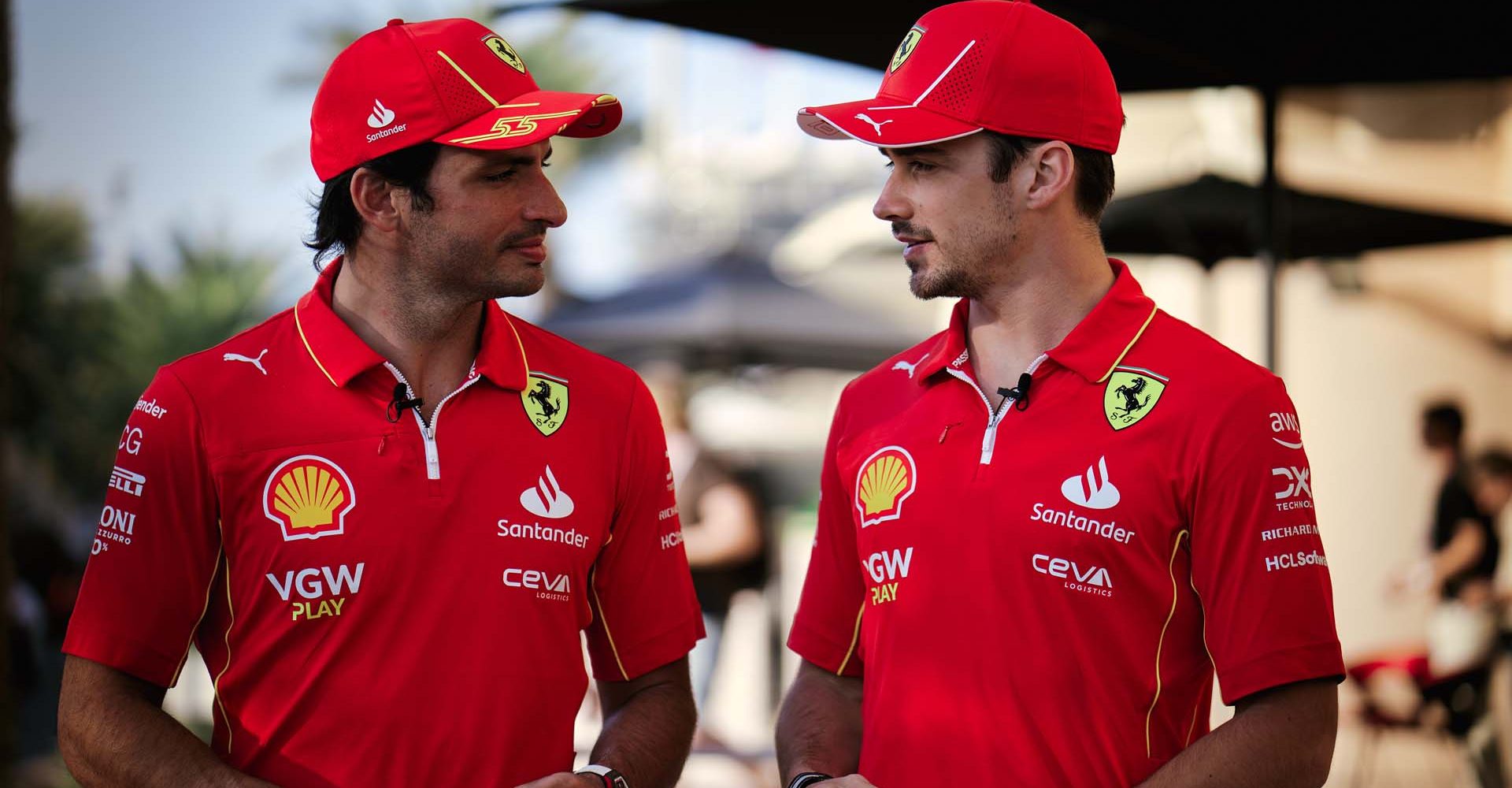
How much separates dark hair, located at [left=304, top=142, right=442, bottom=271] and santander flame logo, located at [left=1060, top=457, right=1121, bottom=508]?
3.61ft

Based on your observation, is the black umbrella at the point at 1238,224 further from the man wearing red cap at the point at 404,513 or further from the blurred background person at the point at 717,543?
the man wearing red cap at the point at 404,513

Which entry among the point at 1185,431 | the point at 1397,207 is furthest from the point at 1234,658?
the point at 1397,207

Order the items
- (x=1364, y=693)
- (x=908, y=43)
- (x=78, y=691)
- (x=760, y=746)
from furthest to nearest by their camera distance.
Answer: (x=760, y=746) < (x=1364, y=693) < (x=908, y=43) < (x=78, y=691)

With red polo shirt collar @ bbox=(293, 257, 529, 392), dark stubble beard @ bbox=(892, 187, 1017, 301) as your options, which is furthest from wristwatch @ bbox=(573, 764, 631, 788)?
dark stubble beard @ bbox=(892, 187, 1017, 301)

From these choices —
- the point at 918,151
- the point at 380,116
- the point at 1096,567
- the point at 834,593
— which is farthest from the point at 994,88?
the point at 380,116

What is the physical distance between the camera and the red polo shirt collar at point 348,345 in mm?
2418

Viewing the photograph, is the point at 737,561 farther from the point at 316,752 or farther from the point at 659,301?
the point at 316,752

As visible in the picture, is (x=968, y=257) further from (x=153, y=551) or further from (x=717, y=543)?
(x=717, y=543)

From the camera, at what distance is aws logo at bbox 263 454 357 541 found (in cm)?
231

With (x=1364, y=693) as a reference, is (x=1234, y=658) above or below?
above

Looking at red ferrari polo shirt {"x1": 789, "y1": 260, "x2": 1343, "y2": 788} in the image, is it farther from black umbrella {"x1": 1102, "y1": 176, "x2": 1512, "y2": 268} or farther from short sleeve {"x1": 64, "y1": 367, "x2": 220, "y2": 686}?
black umbrella {"x1": 1102, "y1": 176, "x2": 1512, "y2": 268}

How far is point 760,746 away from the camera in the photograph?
778cm

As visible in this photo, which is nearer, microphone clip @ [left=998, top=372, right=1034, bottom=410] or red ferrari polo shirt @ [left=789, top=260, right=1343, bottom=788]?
red ferrari polo shirt @ [left=789, top=260, right=1343, bottom=788]

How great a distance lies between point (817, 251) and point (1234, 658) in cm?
1405
